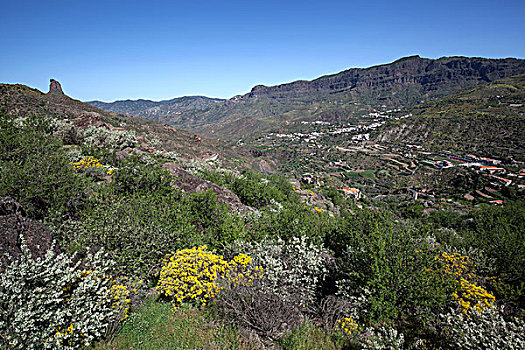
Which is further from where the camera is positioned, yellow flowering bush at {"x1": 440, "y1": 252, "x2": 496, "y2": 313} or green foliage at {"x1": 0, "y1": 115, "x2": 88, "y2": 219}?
green foliage at {"x1": 0, "y1": 115, "x2": 88, "y2": 219}

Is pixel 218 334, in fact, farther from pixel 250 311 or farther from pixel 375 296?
pixel 375 296

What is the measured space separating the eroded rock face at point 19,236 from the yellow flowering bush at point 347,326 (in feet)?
23.8

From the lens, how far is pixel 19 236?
538 cm

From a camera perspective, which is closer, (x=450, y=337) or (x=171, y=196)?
(x=450, y=337)

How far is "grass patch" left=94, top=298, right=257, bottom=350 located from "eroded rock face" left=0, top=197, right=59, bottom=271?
2.62m

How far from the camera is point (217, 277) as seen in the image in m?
6.62

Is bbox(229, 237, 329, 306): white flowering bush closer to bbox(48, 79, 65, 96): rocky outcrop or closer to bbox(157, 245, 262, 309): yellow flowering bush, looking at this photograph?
bbox(157, 245, 262, 309): yellow flowering bush

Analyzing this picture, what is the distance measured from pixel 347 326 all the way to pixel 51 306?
6.46 m

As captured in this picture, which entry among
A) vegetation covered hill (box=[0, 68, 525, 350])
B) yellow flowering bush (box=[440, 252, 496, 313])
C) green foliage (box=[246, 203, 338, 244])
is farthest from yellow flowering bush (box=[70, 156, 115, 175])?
yellow flowering bush (box=[440, 252, 496, 313])

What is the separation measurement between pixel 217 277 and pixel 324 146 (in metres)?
143

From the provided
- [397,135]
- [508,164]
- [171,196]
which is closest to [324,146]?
[397,135]

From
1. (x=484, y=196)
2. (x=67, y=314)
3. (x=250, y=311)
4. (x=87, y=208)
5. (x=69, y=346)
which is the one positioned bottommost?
(x=484, y=196)

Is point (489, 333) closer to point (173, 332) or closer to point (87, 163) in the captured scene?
point (173, 332)

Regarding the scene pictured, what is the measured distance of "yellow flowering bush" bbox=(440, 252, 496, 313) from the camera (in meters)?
6.87
